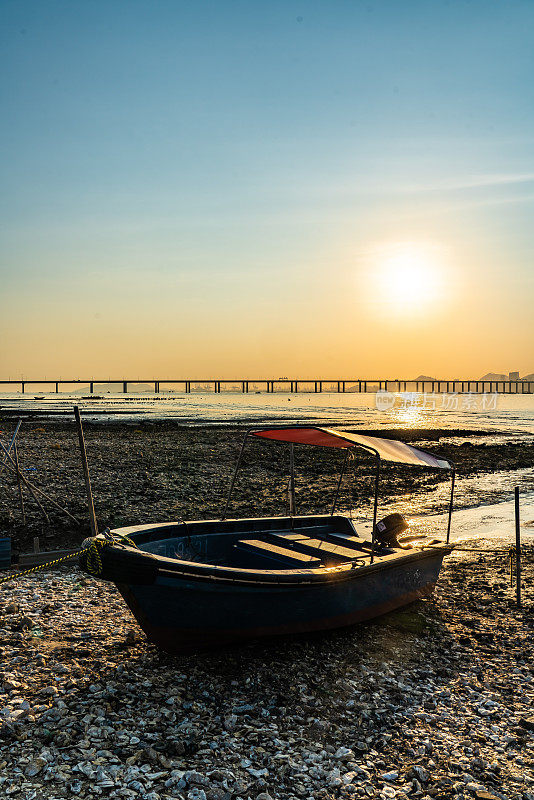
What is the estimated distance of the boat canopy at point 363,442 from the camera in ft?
33.9

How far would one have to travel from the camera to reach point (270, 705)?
735 cm

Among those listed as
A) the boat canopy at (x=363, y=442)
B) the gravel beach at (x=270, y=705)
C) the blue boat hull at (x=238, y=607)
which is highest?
the boat canopy at (x=363, y=442)

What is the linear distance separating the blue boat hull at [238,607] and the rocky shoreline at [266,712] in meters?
0.40

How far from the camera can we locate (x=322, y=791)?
5.76 meters

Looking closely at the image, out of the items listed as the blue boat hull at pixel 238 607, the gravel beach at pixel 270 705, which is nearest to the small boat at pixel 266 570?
the blue boat hull at pixel 238 607

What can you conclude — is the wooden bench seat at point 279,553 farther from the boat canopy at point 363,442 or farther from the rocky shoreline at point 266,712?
the boat canopy at point 363,442

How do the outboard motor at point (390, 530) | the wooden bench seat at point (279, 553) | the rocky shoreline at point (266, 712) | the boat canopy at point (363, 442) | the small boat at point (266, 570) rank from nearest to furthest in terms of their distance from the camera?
the rocky shoreline at point (266, 712)
the small boat at point (266, 570)
the wooden bench seat at point (279, 553)
the boat canopy at point (363, 442)
the outboard motor at point (390, 530)

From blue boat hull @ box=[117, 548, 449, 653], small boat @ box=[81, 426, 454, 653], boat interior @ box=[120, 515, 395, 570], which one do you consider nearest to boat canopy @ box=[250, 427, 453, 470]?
small boat @ box=[81, 426, 454, 653]

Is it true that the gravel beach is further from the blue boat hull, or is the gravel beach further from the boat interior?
the boat interior

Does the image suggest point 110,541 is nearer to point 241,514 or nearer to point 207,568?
point 207,568

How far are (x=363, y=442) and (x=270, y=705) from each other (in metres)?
4.45

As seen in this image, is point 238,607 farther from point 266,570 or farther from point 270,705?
point 266,570

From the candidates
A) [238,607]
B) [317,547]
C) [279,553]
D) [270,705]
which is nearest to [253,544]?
[279,553]

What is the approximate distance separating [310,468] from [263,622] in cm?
2189
